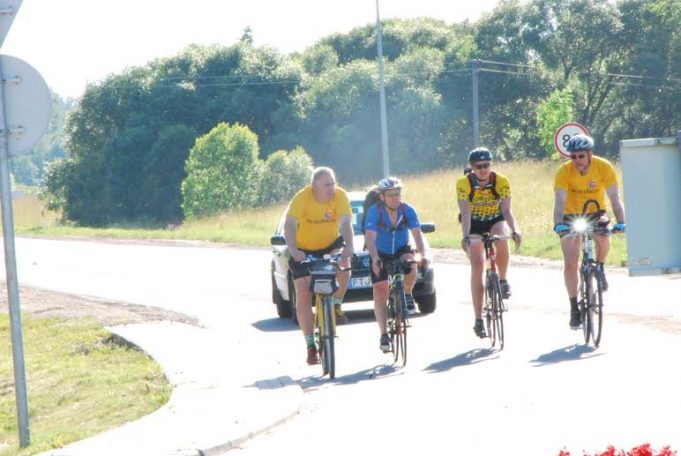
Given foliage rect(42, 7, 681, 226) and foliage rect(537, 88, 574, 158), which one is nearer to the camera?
foliage rect(537, 88, 574, 158)

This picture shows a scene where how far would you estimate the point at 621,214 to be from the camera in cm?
1188

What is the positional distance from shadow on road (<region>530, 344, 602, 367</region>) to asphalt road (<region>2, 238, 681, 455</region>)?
2cm

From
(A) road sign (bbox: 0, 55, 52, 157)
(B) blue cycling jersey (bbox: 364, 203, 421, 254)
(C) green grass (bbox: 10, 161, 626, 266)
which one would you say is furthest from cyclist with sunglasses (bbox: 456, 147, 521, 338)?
(C) green grass (bbox: 10, 161, 626, 266)

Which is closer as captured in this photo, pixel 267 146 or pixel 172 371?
pixel 172 371

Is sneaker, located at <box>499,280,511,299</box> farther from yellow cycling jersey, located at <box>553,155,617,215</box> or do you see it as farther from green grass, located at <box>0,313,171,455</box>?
green grass, located at <box>0,313,171,455</box>

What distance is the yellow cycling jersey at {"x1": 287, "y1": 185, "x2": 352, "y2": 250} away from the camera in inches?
448

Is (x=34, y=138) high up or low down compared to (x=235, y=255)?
up

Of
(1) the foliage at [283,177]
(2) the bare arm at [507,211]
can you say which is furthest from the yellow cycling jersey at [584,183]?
(1) the foliage at [283,177]

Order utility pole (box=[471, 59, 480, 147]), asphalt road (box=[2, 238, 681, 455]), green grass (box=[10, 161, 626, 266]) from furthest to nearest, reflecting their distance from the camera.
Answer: utility pole (box=[471, 59, 480, 147]) < green grass (box=[10, 161, 626, 266]) < asphalt road (box=[2, 238, 681, 455])

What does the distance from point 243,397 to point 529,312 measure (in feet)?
20.1

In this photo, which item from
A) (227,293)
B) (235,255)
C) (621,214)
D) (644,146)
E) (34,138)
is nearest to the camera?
(644,146)

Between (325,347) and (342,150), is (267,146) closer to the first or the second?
(342,150)

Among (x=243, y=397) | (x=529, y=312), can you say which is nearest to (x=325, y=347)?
(x=243, y=397)

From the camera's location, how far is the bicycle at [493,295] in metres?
12.0
